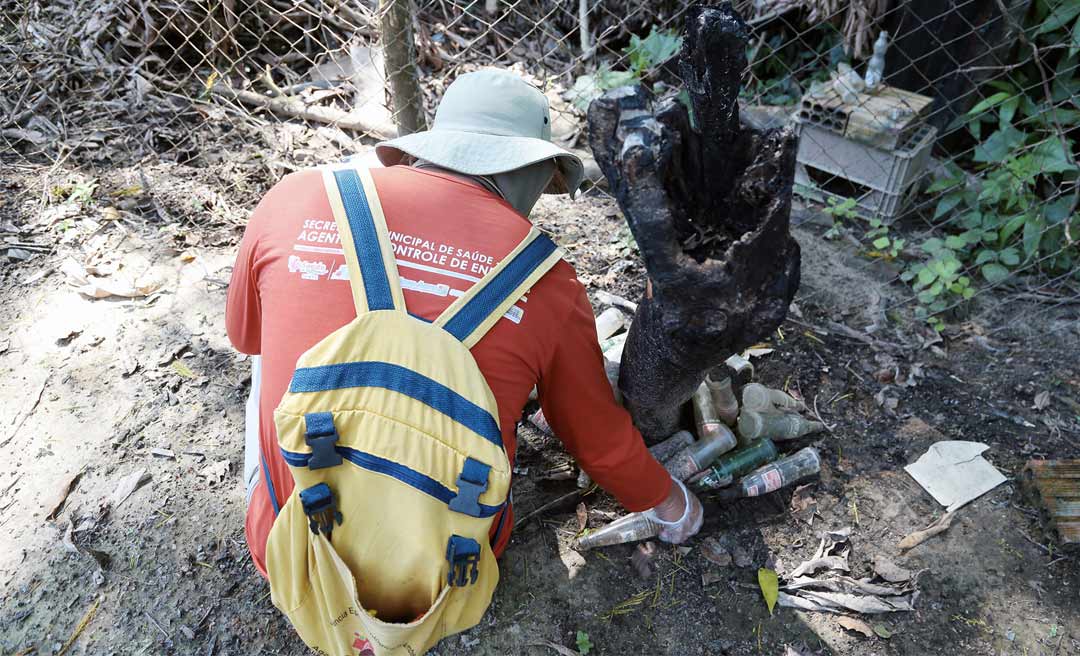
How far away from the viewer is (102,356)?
130 inches

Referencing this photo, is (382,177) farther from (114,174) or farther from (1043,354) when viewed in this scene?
(114,174)

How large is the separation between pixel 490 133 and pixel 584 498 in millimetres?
1404

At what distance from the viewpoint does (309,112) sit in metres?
4.79

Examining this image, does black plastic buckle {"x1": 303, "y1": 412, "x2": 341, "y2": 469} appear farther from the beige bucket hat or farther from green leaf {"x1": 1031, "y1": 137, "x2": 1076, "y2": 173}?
green leaf {"x1": 1031, "y1": 137, "x2": 1076, "y2": 173}

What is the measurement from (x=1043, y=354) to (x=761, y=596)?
1.75 metres

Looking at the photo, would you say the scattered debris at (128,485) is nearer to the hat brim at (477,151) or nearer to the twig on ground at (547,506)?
the twig on ground at (547,506)

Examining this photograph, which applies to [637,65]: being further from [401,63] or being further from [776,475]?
[776,475]

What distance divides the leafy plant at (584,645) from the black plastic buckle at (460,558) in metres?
0.91

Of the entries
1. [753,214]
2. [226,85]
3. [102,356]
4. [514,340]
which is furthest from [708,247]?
[226,85]

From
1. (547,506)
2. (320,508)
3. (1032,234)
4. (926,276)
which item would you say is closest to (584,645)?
(547,506)

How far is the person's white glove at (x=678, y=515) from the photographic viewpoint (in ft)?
8.18

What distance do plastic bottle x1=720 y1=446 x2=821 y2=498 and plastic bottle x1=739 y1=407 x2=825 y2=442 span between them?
0.36ft

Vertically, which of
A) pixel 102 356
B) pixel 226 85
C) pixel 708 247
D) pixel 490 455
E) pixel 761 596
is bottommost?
pixel 761 596

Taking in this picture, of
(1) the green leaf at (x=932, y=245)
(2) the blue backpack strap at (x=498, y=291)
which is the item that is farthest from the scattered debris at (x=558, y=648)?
(1) the green leaf at (x=932, y=245)
